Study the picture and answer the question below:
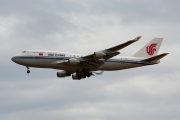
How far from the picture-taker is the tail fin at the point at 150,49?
93831mm

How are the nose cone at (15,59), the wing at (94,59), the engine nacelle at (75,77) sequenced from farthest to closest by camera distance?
the engine nacelle at (75,77) < the nose cone at (15,59) < the wing at (94,59)

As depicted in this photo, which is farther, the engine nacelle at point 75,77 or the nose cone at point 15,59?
the engine nacelle at point 75,77

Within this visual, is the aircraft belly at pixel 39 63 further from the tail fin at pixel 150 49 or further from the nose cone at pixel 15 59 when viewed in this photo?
the tail fin at pixel 150 49

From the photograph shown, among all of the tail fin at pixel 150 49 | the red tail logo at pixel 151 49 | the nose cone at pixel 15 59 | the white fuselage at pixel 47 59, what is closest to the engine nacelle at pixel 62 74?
the white fuselage at pixel 47 59

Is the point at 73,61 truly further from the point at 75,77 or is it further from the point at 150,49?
the point at 150,49

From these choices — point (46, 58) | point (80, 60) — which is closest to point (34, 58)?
point (46, 58)

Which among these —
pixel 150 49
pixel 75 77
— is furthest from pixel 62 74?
pixel 150 49

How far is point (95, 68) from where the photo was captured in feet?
293

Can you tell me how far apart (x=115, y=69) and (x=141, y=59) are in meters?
4.85

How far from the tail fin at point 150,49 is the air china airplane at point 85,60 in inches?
8.1

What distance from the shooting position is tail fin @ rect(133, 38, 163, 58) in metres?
93.8

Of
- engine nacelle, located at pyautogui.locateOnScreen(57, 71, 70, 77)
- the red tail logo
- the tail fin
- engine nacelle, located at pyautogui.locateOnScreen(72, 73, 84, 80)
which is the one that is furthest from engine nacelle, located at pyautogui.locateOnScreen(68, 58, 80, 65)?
the red tail logo

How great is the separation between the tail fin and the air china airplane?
21cm

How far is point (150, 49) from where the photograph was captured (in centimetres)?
9562
